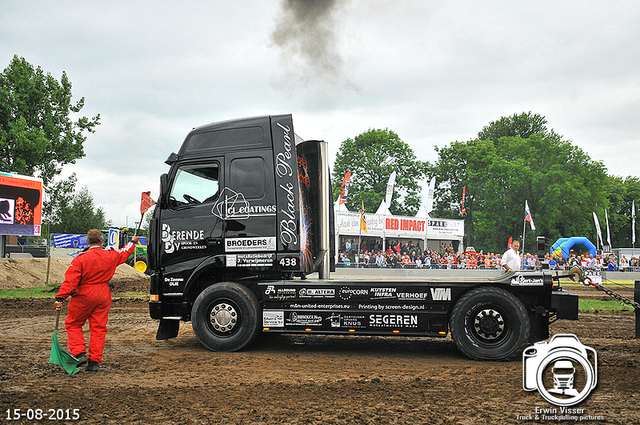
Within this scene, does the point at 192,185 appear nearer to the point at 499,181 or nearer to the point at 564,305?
the point at 564,305

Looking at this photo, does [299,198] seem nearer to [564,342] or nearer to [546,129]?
[564,342]

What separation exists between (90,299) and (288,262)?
2724 mm

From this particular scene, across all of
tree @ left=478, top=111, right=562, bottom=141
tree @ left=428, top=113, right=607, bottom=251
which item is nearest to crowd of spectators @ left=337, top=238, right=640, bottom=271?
tree @ left=428, top=113, right=607, bottom=251

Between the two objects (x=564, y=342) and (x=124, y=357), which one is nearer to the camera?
(x=564, y=342)

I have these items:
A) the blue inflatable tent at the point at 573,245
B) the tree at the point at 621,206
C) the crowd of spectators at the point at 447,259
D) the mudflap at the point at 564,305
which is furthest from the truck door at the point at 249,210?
the tree at the point at 621,206

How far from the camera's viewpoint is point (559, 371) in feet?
18.9

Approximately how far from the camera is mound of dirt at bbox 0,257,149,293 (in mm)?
19797

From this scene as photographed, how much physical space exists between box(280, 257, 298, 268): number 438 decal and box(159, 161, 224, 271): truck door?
971mm

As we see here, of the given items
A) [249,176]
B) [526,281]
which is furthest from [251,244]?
[526,281]

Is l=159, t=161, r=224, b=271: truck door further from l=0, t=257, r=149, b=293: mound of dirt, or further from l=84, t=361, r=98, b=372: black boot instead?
l=0, t=257, r=149, b=293: mound of dirt

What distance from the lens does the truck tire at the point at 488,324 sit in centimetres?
684

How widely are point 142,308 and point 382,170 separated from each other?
39740 millimetres

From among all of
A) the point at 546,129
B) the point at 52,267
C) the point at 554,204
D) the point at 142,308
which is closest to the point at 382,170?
the point at 554,204

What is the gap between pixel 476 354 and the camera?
22.6 ft
